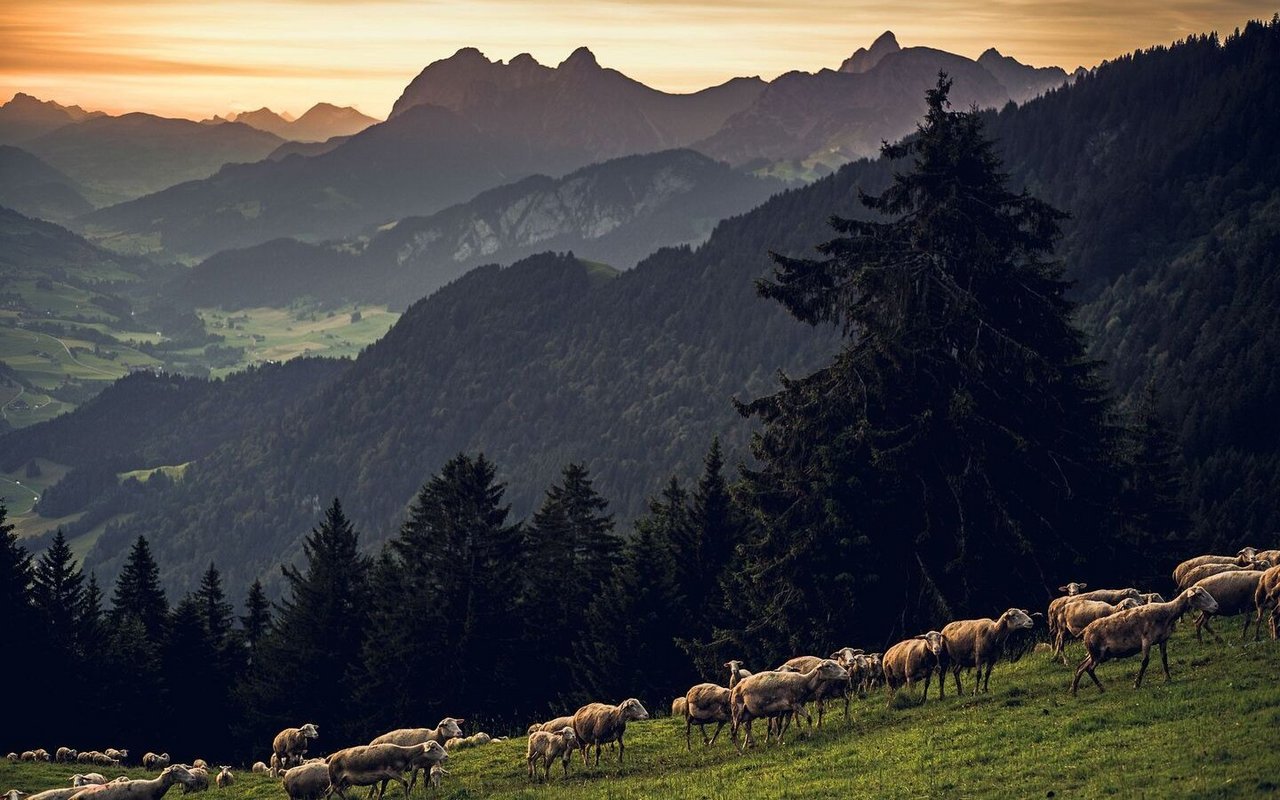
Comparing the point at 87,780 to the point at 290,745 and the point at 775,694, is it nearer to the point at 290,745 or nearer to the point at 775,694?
the point at 290,745

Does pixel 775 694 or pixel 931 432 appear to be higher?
pixel 931 432

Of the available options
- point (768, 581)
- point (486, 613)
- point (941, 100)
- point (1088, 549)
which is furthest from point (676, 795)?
point (486, 613)

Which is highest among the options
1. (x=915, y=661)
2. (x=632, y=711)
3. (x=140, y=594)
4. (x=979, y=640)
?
(x=140, y=594)

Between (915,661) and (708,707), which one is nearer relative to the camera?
→ (708,707)

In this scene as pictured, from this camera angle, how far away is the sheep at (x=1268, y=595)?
27000 mm

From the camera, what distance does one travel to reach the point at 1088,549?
42250mm

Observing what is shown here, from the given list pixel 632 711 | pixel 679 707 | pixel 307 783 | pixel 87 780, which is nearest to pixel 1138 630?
pixel 632 711

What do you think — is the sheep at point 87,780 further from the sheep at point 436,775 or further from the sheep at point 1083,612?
the sheep at point 1083,612

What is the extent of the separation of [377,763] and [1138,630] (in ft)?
59.4

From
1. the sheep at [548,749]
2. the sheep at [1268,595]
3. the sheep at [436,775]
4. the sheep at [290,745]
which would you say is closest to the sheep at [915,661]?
the sheep at [1268,595]

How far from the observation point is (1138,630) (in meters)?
25.8

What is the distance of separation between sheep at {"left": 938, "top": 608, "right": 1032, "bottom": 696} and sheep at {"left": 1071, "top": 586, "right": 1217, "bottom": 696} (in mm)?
1859

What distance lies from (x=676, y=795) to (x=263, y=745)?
5060 centimetres

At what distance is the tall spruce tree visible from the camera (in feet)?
132
